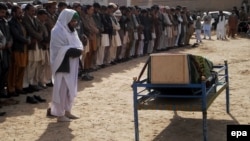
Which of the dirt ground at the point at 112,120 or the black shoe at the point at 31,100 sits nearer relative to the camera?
the dirt ground at the point at 112,120

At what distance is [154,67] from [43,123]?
2154 millimetres

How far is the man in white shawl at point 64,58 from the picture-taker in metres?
6.08

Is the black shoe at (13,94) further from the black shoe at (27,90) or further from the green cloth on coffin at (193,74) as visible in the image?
the green cloth on coffin at (193,74)

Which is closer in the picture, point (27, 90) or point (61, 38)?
point (61, 38)

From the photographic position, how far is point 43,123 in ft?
20.6

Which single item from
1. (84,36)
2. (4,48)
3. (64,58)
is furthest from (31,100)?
(84,36)

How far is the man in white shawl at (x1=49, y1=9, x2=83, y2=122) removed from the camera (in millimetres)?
6078

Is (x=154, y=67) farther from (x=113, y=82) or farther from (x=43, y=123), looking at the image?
(x=113, y=82)

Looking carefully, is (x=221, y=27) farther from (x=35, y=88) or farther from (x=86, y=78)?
(x=35, y=88)

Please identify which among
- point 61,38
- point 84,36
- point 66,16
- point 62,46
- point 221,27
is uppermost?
point 66,16

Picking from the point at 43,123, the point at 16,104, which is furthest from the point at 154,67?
the point at 16,104

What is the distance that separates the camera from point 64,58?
609 centimetres

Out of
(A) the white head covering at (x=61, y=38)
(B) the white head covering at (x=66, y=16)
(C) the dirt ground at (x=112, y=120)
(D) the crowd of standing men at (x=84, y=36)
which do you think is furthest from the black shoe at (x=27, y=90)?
(B) the white head covering at (x=66, y=16)

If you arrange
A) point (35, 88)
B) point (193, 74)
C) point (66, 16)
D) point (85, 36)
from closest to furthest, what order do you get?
point (193, 74) → point (66, 16) → point (35, 88) → point (85, 36)
